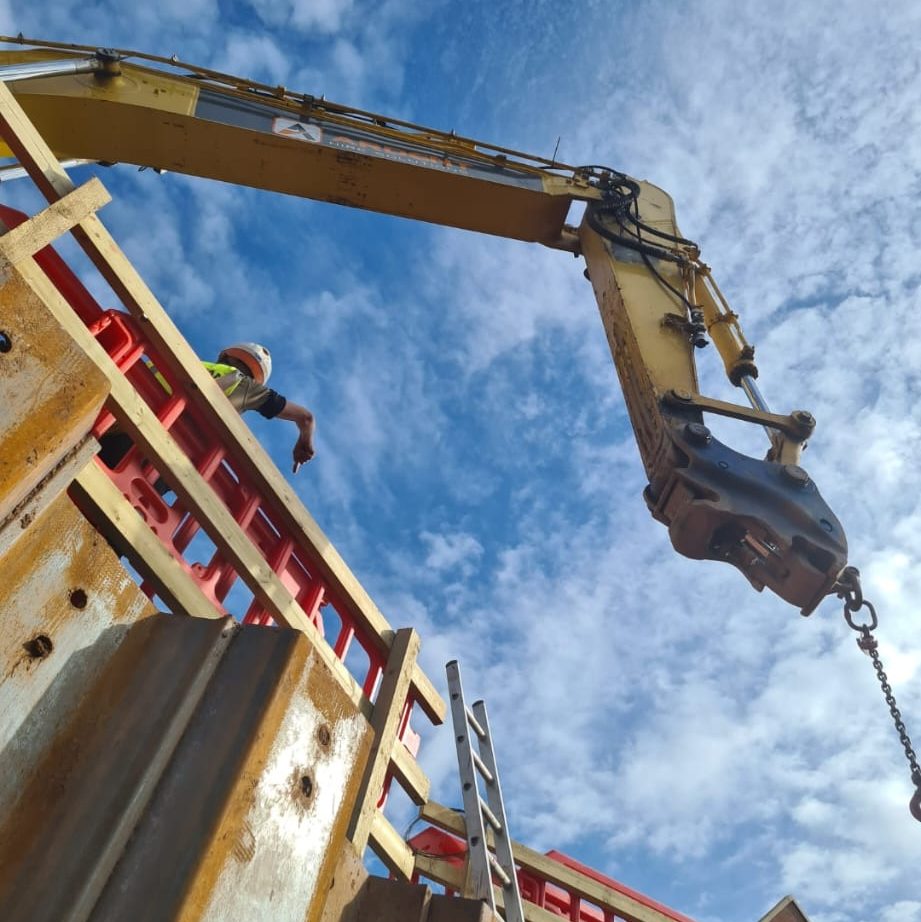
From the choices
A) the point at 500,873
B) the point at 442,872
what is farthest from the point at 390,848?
the point at 442,872

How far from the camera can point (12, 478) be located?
1.25 metres

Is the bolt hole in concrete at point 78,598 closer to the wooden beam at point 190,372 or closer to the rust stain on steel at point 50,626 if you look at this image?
the rust stain on steel at point 50,626

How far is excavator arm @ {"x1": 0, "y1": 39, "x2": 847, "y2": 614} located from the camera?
4.24 meters

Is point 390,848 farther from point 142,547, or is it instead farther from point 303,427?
point 303,427

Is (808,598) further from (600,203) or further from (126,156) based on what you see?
(126,156)

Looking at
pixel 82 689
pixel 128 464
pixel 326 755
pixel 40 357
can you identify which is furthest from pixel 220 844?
pixel 128 464

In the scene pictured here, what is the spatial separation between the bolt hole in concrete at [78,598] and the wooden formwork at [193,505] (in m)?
0.45

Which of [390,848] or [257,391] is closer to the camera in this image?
[390,848]

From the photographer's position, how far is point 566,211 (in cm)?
702

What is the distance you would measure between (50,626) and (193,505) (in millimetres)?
1798

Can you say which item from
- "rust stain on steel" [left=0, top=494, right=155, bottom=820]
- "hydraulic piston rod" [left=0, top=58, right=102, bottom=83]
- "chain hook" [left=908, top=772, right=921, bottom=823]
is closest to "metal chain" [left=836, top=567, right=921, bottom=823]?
"chain hook" [left=908, top=772, right=921, bottom=823]

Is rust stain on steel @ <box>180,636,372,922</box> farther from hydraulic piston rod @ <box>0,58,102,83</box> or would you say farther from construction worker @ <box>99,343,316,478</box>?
hydraulic piston rod @ <box>0,58,102,83</box>

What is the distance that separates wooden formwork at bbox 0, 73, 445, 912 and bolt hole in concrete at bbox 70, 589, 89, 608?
448 millimetres

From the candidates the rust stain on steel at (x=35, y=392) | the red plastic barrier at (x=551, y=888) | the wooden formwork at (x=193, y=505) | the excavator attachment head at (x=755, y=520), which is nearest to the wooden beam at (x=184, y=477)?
the wooden formwork at (x=193, y=505)
